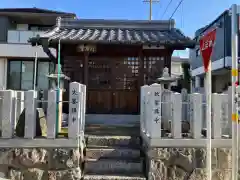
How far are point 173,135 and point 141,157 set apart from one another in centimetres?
111

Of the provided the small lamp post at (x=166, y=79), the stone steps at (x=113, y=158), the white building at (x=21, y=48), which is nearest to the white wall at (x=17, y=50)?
the white building at (x=21, y=48)

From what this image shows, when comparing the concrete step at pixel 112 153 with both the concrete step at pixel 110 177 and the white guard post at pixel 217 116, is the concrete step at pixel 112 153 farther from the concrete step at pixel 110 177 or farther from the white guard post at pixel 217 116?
the white guard post at pixel 217 116

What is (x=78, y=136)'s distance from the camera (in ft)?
18.1

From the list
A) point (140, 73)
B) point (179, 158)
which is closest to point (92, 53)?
point (140, 73)

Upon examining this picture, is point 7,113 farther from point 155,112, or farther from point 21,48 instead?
point 21,48

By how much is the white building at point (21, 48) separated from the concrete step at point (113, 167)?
53.0 ft

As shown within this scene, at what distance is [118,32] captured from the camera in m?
10.5

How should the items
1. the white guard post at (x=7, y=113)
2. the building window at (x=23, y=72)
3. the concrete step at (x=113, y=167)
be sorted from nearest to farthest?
1. the white guard post at (x=7, y=113)
2. the concrete step at (x=113, y=167)
3. the building window at (x=23, y=72)

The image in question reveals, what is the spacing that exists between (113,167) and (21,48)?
17134 millimetres

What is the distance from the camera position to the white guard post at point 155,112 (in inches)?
216

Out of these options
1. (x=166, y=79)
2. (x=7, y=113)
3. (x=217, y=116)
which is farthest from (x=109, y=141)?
(x=166, y=79)

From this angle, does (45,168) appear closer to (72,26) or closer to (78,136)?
(78,136)

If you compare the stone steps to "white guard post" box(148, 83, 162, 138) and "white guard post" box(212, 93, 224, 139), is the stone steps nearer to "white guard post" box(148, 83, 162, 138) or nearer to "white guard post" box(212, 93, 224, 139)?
"white guard post" box(148, 83, 162, 138)

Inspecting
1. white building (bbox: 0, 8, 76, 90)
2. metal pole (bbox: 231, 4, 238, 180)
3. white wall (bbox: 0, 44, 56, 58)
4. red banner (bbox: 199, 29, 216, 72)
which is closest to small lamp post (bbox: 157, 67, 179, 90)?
red banner (bbox: 199, 29, 216, 72)
